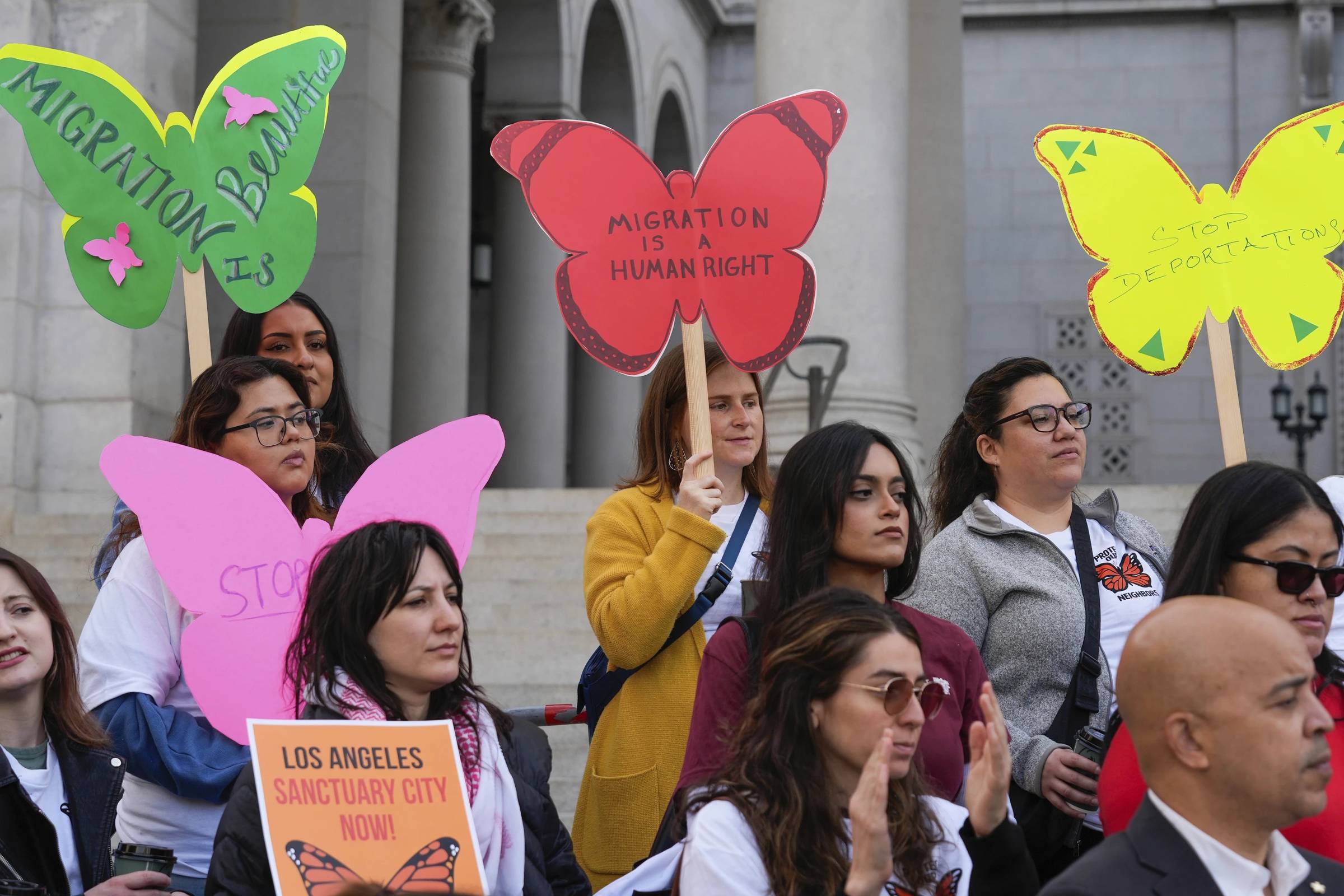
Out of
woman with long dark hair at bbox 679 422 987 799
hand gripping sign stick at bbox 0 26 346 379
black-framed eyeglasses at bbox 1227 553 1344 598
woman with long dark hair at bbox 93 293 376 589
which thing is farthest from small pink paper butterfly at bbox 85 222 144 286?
black-framed eyeglasses at bbox 1227 553 1344 598

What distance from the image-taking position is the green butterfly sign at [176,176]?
4609mm

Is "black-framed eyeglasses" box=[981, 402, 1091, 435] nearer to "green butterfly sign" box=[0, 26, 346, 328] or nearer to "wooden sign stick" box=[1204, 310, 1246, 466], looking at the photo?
"wooden sign stick" box=[1204, 310, 1246, 466]

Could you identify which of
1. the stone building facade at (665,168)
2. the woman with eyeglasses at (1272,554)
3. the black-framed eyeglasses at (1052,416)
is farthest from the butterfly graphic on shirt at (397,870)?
the stone building facade at (665,168)

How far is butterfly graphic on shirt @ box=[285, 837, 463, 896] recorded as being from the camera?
2.95m

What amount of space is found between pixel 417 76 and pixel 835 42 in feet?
21.5

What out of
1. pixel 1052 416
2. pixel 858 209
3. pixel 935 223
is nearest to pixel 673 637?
pixel 1052 416

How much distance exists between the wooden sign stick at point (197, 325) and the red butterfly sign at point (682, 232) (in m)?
0.90

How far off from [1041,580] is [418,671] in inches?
62.8

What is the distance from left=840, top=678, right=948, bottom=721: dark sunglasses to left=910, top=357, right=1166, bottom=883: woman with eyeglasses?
70 centimetres

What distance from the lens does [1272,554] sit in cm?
342

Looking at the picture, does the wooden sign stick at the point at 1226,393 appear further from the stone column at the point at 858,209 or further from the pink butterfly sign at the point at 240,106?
the stone column at the point at 858,209

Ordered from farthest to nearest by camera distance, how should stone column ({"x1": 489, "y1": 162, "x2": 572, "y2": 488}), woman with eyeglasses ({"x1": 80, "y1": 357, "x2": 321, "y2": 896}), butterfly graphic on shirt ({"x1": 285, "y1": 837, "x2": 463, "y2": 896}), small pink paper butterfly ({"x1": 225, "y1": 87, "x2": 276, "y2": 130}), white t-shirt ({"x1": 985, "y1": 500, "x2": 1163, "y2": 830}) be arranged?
1. stone column ({"x1": 489, "y1": 162, "x2": 572, "y2": 488})
2. small pink paper butterfly ({"x1": 225, "y1": 87, "x2": 276, "y2": 130})
3. white t-shirt ({"x1": 985, "y1": 500, "x2": 1163, "y2": 830})
4. woman with eyeglasses ({"x1": 80, "y1": 357, "x2": 321, "y2": 896})
5. butterfly graphic on shirt ({"x1": 285, "y1": 837, "x2": 463, "y2": 896})

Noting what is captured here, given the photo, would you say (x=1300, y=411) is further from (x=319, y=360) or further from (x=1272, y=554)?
(x=1272, y=554)

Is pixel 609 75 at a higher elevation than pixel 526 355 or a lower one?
higher
